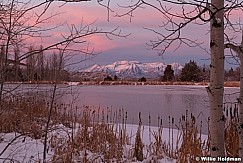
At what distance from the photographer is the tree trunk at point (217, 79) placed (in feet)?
5.27

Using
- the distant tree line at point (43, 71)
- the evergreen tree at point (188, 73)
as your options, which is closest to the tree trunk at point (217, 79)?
the distant tree line at point (43, 71)

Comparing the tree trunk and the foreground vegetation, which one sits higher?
the tree trunk

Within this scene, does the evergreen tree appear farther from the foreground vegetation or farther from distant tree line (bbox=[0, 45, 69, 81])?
distant tree line (bbox=[0, 45, 69, 81])

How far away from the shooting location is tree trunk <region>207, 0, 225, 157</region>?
161 centimetres

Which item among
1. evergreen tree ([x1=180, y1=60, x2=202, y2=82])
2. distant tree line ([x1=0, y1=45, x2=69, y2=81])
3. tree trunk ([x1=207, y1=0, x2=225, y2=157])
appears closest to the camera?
tree trunk ([x1=207, y1=0, x2=225, y2=157])

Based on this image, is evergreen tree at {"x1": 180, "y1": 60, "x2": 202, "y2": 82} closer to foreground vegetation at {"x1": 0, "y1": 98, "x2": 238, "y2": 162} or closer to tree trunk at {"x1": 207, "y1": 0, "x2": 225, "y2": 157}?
foreground vegetation at {"x1": 0, "y1": 98, "x2": 238, "y2": 162}

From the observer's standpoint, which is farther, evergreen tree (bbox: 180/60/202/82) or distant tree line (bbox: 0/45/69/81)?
evergreen tree (bbox: 180/60/202/82)

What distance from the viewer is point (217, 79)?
161cm

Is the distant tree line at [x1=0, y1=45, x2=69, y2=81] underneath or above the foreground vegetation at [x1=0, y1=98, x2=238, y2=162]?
above

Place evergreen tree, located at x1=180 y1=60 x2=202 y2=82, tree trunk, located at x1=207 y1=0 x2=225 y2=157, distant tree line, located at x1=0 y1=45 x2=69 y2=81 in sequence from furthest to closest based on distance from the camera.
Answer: evergreen tree, located at x1=180 y1=60 x2=202 y2=82
distant tree line, located at x1=0 y1=45 x2=69 y2=81
tree trunk, located at x1=207 y1=0 x2=225 y2=157

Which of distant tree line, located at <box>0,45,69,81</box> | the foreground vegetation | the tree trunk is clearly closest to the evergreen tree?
the foreground vegetation

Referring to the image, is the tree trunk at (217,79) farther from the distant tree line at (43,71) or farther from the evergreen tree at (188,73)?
the evergreen tree at (188,73)

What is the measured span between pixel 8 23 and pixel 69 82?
211 cm

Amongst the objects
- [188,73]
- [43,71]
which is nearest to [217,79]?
[43,71]
